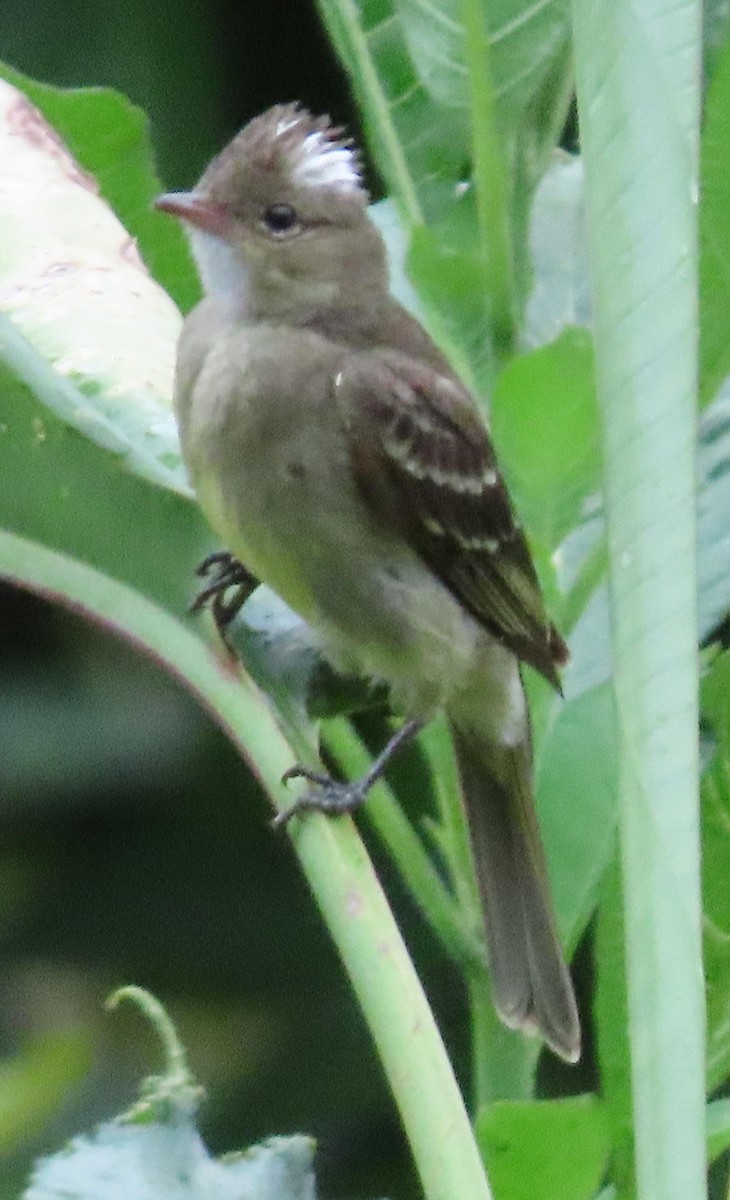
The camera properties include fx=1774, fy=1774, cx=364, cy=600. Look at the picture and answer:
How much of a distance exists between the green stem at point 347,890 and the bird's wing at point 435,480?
1.87 ft

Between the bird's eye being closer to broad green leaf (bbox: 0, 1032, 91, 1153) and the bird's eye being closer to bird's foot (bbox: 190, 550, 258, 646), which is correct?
bird's foot (bbox: 190, 550, 258, 646)

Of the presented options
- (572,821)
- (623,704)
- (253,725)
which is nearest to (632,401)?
(623,704)

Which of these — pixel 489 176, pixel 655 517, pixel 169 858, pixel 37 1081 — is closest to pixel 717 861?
pixel 489 176

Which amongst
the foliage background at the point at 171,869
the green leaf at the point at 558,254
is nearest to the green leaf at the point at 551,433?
the green leaf at the point at 558,254

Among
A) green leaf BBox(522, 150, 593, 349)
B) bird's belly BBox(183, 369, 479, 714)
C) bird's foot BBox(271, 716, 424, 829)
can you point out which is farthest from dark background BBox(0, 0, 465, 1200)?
bird's foot BBox(271, 716, 424, 829)

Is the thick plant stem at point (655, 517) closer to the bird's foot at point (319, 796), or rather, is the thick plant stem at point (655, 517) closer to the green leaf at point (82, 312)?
the bird's foot at point (319, 796)

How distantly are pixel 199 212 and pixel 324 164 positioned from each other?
0.15m

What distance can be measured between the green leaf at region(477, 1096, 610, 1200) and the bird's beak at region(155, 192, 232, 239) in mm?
702

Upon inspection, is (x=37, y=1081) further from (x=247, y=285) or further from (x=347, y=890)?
(x=347, y=890)

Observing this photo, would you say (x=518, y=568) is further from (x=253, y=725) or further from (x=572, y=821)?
(x=253, y=725)

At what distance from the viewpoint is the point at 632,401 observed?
0.33 meters

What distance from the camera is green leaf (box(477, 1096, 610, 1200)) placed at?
686mm

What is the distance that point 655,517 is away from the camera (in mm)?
334

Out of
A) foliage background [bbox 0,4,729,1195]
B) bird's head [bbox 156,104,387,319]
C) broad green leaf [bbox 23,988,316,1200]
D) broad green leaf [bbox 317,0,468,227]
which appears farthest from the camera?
foliage background [bbox 0,4,729,1195]
